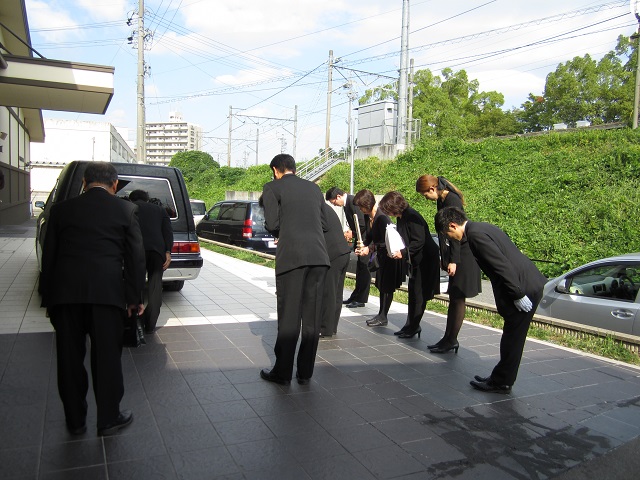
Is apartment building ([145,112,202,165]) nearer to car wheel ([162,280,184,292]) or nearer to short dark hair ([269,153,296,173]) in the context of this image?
car wheel ([162,280,184,292])

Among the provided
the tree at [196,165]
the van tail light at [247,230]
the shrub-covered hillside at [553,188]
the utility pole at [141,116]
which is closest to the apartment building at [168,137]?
the tree at [196,165]

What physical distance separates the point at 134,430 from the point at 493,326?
504cm

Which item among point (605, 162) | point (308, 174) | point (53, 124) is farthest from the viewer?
point (53, 124)

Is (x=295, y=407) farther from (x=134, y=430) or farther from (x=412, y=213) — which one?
(x=412, y=213)

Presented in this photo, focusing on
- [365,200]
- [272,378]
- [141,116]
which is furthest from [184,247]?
[141,116]

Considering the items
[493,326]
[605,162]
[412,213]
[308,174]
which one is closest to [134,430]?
[412,213]

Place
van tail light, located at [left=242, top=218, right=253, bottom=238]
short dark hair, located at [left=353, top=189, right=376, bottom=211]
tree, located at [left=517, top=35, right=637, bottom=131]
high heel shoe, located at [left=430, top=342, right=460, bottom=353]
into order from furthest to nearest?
tree, located at [left=517, top=35, right=637, bottom=131]
van tail light, located at [left=242, top=218, right=253, bottom=238]
short dark hair, located at [left=353, top=189, right=376, bottom=211]
high heel shoe, located at [left=430, top=342, right=460, bottom=353]

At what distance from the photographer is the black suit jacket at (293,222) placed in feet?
13.9

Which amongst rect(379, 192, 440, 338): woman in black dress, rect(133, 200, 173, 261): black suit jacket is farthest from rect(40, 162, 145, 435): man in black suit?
rect(379, 192, 440, 338): woman in black dress

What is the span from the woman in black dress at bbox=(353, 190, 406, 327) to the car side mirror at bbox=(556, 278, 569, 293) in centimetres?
255

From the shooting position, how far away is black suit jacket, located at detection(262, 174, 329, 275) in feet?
13.9

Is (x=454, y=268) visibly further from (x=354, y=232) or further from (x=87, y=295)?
(x=87, y=295)

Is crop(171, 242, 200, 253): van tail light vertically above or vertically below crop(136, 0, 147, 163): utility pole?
below

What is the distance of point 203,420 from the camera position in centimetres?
363
